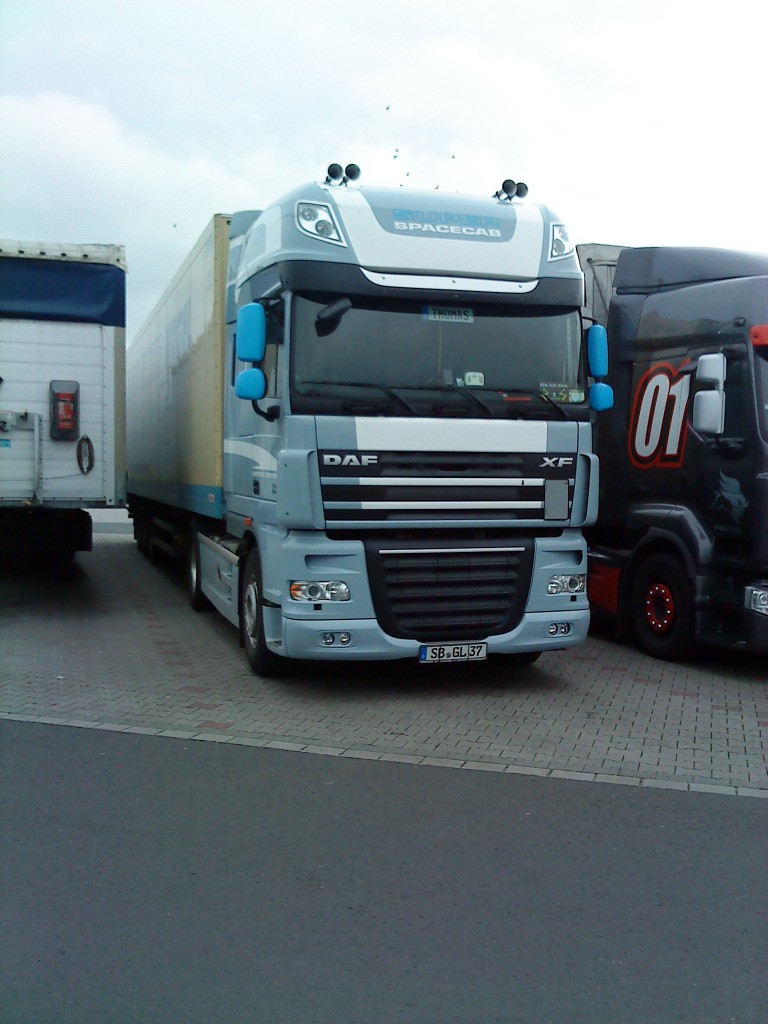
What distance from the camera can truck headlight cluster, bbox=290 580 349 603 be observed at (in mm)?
7191

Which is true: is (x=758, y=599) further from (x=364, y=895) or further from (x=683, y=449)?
(x=364, y=895)

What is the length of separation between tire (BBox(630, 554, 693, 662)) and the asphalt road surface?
352 centimetres

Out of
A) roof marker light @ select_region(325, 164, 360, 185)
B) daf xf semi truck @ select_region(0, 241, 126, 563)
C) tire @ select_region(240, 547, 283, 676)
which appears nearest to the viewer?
roof marker light @ select_region(325, 164, 360, 185)

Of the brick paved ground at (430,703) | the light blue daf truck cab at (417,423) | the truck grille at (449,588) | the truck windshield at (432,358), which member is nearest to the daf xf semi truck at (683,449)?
the brick paved ground at (430,703)

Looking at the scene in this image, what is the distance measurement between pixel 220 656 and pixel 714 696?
13.6 ft

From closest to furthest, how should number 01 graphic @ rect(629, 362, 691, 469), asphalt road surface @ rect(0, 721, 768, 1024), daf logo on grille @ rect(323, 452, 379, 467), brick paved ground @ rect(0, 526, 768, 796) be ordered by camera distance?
asphalt road surface @ rect(0, 721, 768, 1024) → brick paved ground @ rect(0, 526, 768, 796) → daf logo on grille @ rect(323, 452, 379, 467) → number 01 graphic @ rect(629, 362, 691, 469)

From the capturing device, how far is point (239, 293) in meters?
8.74

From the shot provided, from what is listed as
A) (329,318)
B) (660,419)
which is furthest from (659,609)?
(329,318)

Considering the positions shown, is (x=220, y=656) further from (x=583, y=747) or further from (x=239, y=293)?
(x=583, y=747)

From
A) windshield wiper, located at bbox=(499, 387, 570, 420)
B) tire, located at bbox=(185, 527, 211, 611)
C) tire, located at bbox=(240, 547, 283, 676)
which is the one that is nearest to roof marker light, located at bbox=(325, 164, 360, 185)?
windshield wiper, located at bbox=(499, 387, 570, 420)

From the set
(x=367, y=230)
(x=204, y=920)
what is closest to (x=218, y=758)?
(x=204, y=920)

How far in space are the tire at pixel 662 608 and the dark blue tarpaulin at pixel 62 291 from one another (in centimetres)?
605

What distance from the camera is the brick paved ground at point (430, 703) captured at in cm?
622

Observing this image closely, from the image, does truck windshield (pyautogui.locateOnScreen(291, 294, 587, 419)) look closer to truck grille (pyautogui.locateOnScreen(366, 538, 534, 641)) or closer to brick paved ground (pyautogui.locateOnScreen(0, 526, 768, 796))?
truck grille (pyautogui.locateOnScreen(366, 538, 534, 641))
